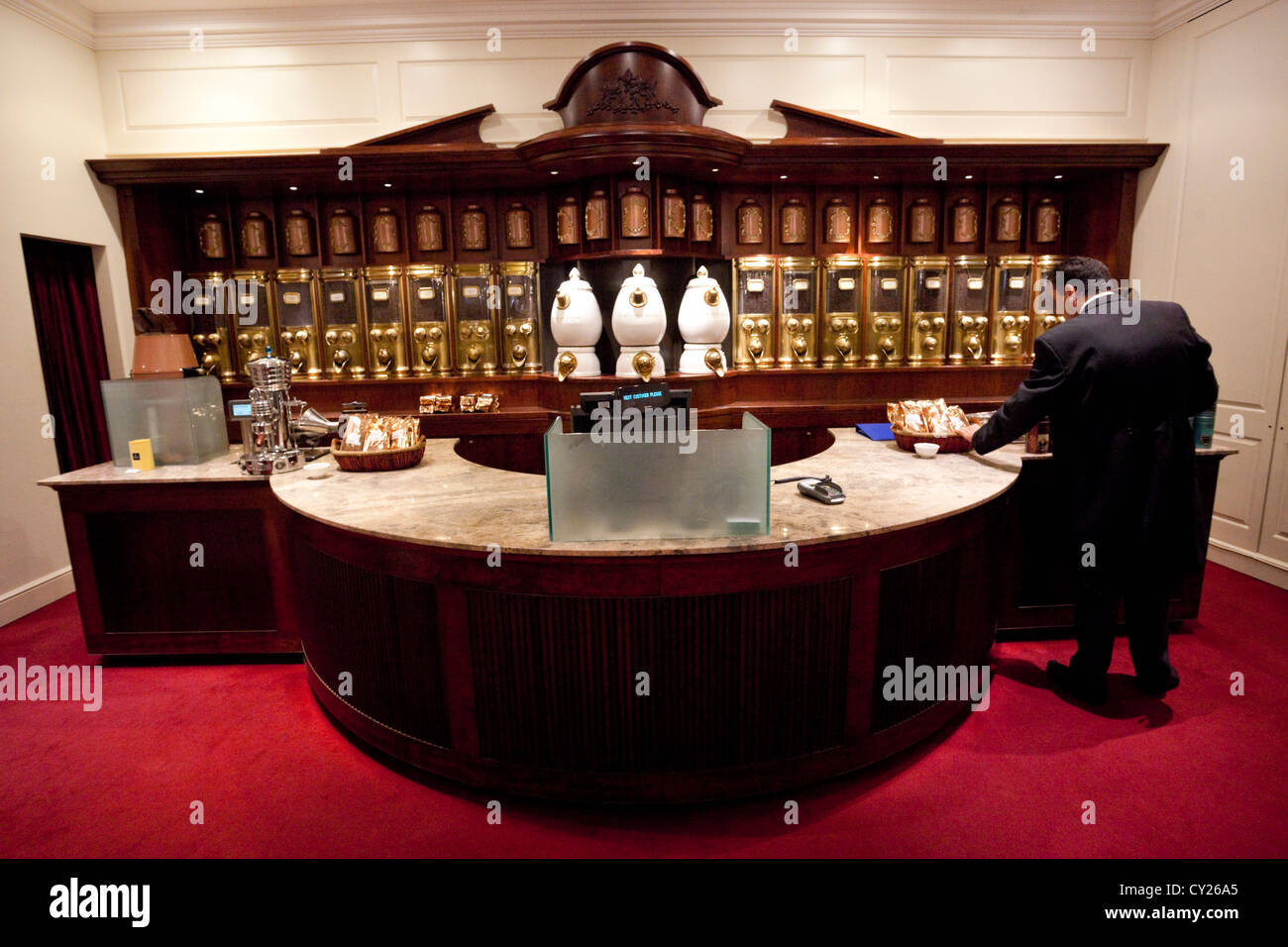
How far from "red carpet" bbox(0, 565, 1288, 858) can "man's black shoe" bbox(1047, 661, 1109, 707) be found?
57mm

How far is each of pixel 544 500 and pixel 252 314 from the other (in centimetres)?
397

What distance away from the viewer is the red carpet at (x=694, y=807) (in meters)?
2.15

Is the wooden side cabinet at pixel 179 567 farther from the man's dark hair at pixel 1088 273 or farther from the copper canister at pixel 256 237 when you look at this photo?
the man's dark hair at pixel 1088 273

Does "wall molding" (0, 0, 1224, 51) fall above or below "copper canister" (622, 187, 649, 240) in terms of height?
above

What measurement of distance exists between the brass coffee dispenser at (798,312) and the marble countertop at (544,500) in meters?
2.12

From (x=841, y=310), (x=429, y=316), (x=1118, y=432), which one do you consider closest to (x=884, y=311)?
(x=841, y=310)

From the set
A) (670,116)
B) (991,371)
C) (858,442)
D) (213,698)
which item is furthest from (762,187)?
(213,698)

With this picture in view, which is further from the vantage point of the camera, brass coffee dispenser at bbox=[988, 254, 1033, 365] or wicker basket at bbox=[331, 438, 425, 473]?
brass coffee dispenser at bbox=[988, 254, 1033, 365]

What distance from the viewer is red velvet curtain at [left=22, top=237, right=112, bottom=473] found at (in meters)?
4.48

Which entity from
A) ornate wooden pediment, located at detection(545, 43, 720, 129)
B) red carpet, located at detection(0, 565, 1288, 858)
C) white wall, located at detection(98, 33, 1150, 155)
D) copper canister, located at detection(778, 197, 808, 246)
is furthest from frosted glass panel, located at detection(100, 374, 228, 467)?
copper canister, located at detection(778, 197, 808, 246)

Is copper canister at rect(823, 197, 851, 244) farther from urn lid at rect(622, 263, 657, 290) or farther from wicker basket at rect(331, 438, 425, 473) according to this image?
wicker basket at rect(331, 438, 425, 473)

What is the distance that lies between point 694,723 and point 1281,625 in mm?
3386
